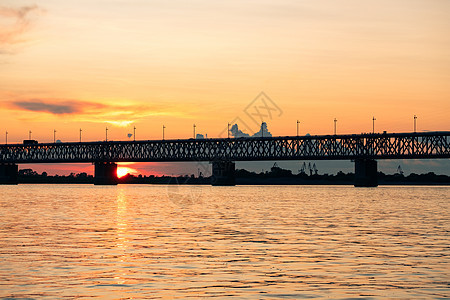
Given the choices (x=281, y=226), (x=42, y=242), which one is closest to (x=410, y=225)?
(x=281, y=226)

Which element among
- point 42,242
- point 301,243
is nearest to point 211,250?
point 301,243

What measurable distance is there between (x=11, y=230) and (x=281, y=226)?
16.6m

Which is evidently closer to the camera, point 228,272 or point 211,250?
point 228,272

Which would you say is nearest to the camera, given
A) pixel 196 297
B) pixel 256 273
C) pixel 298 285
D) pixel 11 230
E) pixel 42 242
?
pixel 196 297

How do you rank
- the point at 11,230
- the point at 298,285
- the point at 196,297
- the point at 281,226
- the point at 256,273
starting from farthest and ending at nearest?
1. the point at 281,226
2. the point at 11,230
3. the point at 256,273
4. the point at 298,285
5. the point at 196,297

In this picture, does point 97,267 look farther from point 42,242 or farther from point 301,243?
point 301,243

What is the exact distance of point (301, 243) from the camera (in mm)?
35250

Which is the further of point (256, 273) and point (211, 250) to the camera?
point (211, 250)

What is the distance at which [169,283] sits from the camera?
22547mm

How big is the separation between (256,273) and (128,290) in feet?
17.1

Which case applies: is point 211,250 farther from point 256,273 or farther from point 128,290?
point 128,290

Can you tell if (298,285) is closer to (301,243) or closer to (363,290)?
(363,290)

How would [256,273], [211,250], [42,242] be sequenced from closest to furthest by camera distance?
[256,273]
[211,250]
[42,242]

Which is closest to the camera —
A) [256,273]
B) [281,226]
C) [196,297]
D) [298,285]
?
[196,297]
